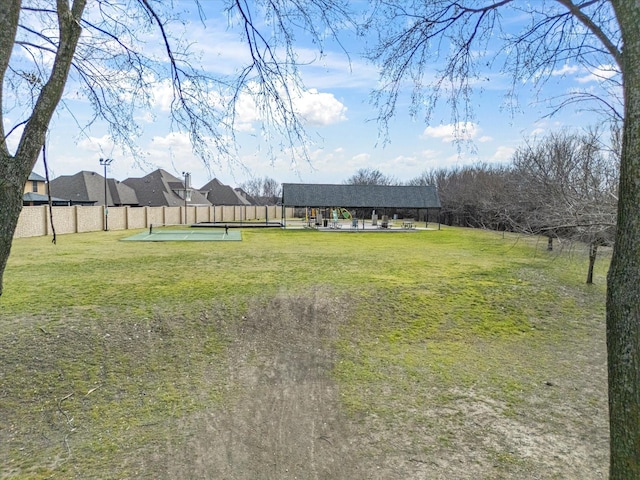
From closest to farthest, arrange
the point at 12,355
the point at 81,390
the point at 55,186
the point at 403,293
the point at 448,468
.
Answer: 1. the point at 448,468
2. the point at 81,390
3. the point at 12,355
4. the point at 403,293
5. the point at 55,186

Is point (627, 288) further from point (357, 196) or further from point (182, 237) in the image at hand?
point (357, 196)

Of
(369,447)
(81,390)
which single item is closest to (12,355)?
(81,390)

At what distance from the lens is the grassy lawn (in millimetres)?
4154

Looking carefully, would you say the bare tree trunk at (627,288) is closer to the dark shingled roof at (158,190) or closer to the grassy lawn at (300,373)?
the grassy lawn at (300,373)

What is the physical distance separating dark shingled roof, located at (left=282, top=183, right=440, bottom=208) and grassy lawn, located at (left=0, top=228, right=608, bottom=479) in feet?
84.1

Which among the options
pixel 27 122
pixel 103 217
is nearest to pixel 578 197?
pixel 27 122

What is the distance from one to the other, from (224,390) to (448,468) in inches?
112

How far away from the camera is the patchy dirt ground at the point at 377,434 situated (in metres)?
3.97

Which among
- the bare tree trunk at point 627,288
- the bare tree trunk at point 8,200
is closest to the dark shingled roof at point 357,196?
the bare tree trunk at point 8,200

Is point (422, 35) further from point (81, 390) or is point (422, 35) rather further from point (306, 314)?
point (306, 314)

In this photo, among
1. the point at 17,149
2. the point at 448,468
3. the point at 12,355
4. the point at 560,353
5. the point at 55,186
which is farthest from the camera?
the point at 55,186

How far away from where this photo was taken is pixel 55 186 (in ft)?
141

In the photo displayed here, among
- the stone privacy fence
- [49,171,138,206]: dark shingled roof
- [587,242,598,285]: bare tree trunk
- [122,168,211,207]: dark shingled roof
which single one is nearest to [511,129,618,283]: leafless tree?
[587,242,598,285]: bare tree trunk

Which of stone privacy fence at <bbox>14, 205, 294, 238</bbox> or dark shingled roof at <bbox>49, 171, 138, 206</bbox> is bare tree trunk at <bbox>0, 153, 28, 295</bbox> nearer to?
stone privacy fence at <bbox>14, 205, 294, 238</bbox>
